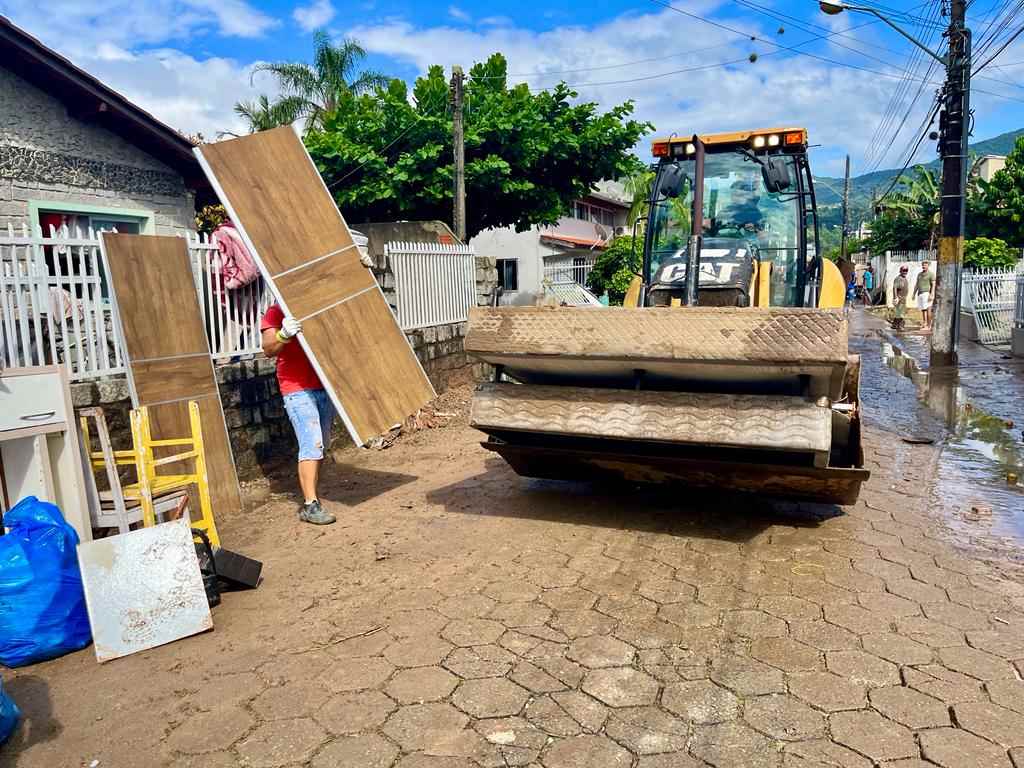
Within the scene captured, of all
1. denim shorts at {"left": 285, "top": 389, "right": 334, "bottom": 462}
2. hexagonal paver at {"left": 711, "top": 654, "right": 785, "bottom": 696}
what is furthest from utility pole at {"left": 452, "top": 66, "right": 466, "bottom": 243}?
hexagonal paver at {"left": 711, "top": 654, "right": 785, "bottom": 696}

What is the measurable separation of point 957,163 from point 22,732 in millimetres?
14555

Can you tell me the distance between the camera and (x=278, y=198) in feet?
18.1

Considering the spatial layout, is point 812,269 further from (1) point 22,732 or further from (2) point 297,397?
(1) point 22,732

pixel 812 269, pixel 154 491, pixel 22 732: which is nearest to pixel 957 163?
pixel 812 269

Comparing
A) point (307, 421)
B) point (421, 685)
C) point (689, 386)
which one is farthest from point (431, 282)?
point (421, 685)

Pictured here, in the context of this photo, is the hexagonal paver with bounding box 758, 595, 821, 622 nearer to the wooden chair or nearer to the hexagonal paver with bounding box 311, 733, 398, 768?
the hexagonal paver with bounding box 311, 733, 398, 768

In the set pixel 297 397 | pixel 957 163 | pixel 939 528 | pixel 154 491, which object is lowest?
pixel 939 528

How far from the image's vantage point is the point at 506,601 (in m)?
3.74

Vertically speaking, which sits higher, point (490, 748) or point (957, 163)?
point (957, 163)

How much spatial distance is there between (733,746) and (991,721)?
933 millimetres

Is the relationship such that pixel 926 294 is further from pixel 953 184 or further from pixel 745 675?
pixel 745 675

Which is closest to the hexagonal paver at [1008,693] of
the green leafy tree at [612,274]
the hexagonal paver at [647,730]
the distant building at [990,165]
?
the hexagonal paver at [647,730]

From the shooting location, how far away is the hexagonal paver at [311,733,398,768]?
250cm

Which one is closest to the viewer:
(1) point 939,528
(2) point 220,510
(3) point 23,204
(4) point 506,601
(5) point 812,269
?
(4) point 506,601
